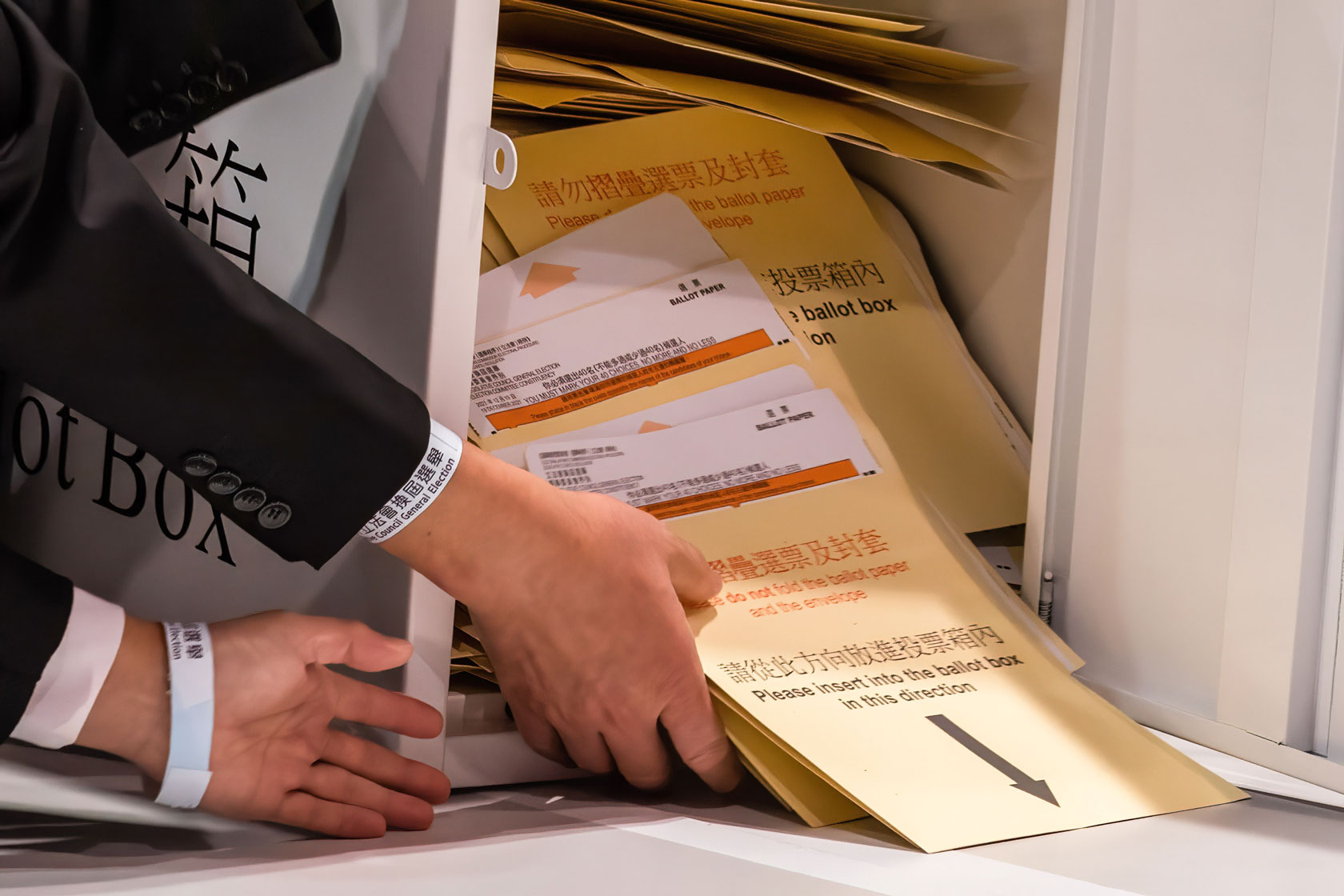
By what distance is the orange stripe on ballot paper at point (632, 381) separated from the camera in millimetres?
686

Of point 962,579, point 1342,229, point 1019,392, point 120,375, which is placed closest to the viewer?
point 120,375

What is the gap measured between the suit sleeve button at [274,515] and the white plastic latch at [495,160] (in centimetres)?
19

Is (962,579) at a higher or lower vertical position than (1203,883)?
higher

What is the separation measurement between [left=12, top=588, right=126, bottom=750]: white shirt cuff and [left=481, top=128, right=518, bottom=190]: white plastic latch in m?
0.28

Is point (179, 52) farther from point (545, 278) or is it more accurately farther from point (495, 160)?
point (545, 278)

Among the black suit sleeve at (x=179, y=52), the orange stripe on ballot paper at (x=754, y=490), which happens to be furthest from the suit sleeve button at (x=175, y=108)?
the orange stripe on ballot paper at (x=754, y=490)

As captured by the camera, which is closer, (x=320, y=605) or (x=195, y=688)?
(x=195, y=688)

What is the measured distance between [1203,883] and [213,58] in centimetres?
62

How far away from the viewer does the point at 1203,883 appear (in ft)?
1.53

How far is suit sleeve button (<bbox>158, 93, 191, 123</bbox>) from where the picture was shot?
21.8 inches

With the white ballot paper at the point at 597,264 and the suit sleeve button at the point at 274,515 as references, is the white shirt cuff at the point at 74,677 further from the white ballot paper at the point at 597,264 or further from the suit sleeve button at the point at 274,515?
the white ballot paper at the point at 597,264

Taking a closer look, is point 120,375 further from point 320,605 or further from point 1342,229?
point 1342,229

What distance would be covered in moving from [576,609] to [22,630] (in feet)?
0.81

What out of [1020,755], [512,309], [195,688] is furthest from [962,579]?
[195,688]
